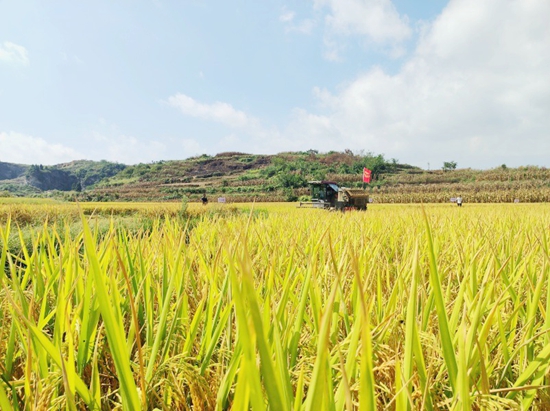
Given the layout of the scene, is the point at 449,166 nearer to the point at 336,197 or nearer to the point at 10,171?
the point at 336,197

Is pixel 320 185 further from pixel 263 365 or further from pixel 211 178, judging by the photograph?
pixel 211 178

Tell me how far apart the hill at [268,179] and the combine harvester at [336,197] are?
561 inches

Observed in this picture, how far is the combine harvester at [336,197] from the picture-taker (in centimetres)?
1489

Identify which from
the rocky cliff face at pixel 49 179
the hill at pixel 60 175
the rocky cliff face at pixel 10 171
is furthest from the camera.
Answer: the rocky cliff face at pixel 10 171

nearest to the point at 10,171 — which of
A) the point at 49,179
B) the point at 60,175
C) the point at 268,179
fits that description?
the point at 60,175

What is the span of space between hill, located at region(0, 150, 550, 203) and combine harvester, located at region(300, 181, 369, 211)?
1425 centimetres

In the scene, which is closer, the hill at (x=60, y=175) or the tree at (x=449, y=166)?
the tree at (x=449, y=166)

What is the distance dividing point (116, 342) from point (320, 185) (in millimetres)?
17114

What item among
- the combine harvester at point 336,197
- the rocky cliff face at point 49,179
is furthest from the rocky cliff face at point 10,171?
the combine harvester at point 336,197

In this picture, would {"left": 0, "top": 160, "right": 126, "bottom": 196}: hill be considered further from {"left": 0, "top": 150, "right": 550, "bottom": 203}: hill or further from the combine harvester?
the combine harvester

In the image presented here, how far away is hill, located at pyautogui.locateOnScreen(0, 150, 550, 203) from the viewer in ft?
118

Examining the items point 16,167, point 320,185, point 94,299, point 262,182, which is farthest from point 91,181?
point 94,299

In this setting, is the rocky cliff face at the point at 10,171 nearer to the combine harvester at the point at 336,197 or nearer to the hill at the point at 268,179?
the hill at the point at 268,179

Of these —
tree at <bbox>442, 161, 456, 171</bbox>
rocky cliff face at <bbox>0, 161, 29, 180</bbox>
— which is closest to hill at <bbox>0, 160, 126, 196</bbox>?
rocky cliff face at <bbox>0, 161, 29, 180</bbox>
